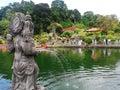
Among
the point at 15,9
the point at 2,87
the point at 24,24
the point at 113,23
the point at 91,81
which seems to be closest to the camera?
the point at 24,24

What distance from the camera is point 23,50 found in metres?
8.31

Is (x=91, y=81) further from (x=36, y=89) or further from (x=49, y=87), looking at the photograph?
(x=36, y=89)

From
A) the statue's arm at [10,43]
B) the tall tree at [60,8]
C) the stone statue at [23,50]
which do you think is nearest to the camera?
the stone statue at [23,50]

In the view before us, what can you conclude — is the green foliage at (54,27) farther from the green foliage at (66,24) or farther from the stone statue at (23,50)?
the stone statue at (23,50)

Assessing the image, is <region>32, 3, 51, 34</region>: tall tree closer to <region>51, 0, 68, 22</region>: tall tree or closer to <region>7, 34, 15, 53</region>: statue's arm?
<region>51, 0, 68, 22</region>: tall tree

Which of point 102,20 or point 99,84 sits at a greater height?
point 102,20

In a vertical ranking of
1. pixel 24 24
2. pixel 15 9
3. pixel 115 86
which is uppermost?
pixel 15 9

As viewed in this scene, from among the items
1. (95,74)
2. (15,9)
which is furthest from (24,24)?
(15,9)

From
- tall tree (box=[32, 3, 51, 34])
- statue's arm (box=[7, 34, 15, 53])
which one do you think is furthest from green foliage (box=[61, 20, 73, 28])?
statue's arm (box=[7, 34, 15, 53])

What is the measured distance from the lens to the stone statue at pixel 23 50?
8.30 m

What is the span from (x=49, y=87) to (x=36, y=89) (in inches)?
207

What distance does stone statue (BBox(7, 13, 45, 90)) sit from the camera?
27.2ft

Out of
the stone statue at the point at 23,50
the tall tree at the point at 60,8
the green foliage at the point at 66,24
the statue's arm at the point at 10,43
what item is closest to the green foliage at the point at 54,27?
the tall tree at the point at 60,8

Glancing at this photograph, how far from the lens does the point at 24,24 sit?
27.4ft
